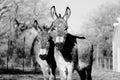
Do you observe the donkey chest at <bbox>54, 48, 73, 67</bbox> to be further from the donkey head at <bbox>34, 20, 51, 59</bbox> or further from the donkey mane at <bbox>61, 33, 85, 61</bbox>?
the donkey head at <bbox>34, 20, 51, 59</bbox>

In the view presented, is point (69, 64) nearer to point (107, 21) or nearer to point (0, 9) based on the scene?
point (0, 9)

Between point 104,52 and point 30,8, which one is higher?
point 30,8

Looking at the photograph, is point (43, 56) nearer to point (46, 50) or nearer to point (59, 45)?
point (46, 50)

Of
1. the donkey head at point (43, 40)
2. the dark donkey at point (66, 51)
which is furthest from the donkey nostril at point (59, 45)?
the donkey head at point (43, 40)

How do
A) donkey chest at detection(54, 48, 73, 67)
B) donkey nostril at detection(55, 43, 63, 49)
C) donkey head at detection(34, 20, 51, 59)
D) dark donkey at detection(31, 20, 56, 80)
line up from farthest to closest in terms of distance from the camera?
1. dark donkey at detection(31, 20, 56, 80)
2. donkey head at detection(34, 20, 51, 59)
3. donkey chest at detection(54, 48, 73, 67)
4. donkey nostril at detection(55, 43, 63, 49)

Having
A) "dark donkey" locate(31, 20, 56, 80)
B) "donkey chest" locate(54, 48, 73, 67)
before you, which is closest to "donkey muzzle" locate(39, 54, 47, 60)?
"dark donkey" locate(31, 20, 56, 80)

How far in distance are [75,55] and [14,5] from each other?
141ft

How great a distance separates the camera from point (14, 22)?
50188 mm

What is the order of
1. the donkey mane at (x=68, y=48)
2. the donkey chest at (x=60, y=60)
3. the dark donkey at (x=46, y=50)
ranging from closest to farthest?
Answer: the donkey chest at (x=60, y=60), the donkey mane at (x=68, y=48), the dark donkey at (x=46, y=50)

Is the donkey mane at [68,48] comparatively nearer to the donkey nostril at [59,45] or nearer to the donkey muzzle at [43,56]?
the donkey nostril at [59,45]

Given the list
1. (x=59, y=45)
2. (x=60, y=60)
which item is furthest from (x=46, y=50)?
(x=59, y=45)

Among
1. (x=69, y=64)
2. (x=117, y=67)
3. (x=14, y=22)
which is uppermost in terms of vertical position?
(x=14, y=22)

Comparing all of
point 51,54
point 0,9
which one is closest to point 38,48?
point 51,54

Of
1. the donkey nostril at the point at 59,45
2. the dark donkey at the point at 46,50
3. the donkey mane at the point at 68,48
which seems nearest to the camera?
the donkey nostril at the point at 59,45
